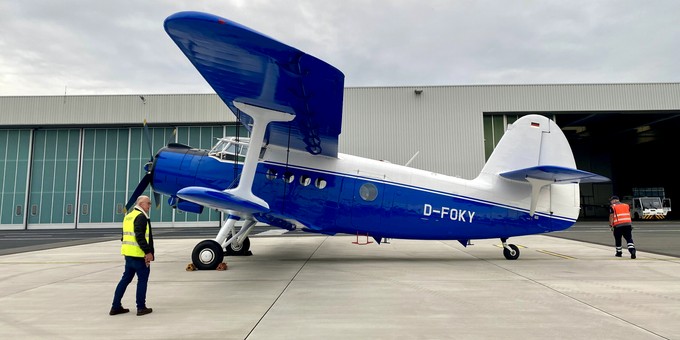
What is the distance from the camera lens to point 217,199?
6.29 metres

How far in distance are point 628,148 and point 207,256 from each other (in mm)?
57403

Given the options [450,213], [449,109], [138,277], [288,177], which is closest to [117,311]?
[138,277]

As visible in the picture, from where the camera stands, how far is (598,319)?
4.35 metres

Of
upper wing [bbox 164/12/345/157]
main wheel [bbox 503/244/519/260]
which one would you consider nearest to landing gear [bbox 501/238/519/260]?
main wheel [bbox 503/244/519/260]

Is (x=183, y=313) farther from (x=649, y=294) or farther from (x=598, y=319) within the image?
(x=649, y=294)

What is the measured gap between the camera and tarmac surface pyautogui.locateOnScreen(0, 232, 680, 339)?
3.96m

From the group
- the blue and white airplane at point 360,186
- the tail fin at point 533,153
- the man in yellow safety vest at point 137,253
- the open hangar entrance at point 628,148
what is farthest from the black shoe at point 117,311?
the open hangar entrance at point 628,148

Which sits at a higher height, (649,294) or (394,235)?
(394,235)

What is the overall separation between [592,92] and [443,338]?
29.2 meters

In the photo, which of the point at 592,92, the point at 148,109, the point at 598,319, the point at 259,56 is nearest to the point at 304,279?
the point at 259,56

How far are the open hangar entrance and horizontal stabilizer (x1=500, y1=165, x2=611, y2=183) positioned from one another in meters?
26.2

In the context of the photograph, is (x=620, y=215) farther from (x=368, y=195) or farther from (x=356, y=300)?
(x=356, y=300)

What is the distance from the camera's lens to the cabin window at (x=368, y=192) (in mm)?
8680

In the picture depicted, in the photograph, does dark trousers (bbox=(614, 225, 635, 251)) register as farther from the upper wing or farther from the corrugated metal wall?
the corrugated metal wall
